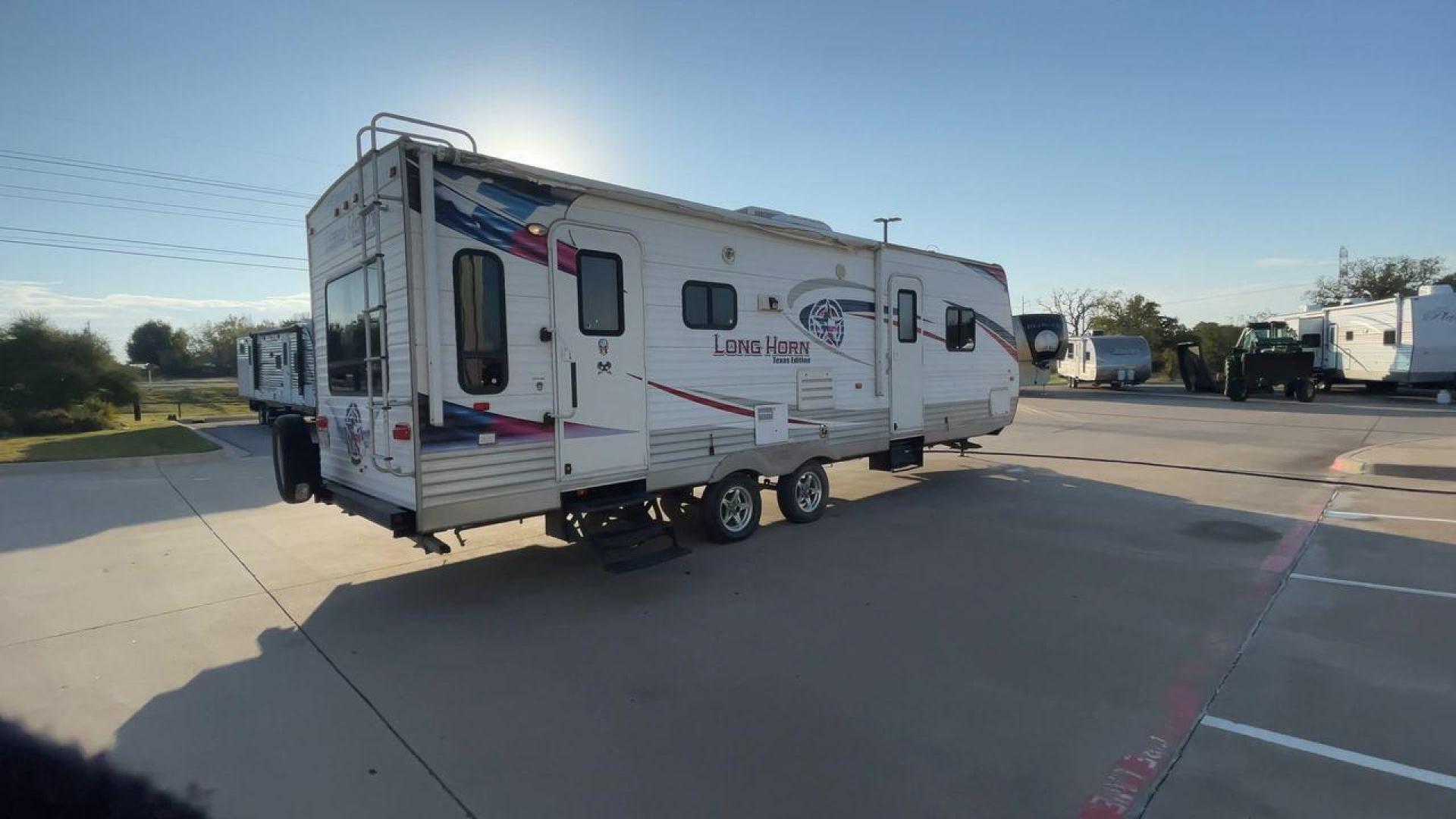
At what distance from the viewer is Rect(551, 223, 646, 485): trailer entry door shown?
563 cm

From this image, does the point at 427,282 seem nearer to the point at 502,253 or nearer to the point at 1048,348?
the point at 502,253

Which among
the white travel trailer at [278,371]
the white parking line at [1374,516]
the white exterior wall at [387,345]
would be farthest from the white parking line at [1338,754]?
the white travel trailer at [278,371]

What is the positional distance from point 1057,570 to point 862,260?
164 inches

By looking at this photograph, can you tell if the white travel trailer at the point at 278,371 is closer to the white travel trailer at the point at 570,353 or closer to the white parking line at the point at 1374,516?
the white travel trailer at the point at 570,353

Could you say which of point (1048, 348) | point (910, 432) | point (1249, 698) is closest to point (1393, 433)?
point (1048, 348)

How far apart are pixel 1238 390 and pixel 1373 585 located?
23.3m

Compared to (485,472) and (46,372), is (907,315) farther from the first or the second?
(46,372)

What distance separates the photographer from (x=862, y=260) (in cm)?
857

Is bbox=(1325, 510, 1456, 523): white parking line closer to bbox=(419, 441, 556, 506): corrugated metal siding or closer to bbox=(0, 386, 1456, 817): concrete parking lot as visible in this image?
bbox=(0, 386, 1456, 817): concrete parking lot

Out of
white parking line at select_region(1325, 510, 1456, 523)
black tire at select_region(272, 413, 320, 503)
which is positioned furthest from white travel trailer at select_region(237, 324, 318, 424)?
white parking line at select_region(1325, 510, 1456, 523)

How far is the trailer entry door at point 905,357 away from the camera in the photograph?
29.4ft

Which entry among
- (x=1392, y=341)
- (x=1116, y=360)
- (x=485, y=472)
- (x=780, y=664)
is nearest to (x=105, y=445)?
(x=485, y=472)

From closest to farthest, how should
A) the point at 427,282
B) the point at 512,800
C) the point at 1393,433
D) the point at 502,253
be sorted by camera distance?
the point at 512,800 → the point at 427,282 → the point at 502,253 → the point at 1393,433

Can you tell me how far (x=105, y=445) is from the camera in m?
15.1
